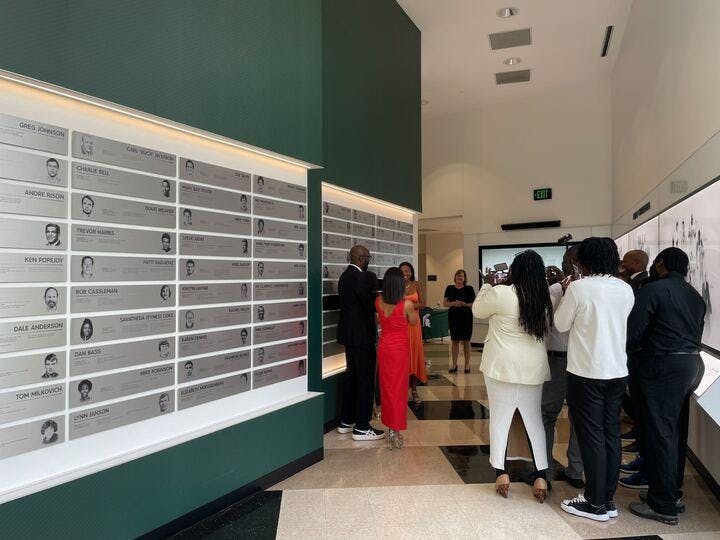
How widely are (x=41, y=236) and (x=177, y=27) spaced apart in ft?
4.52

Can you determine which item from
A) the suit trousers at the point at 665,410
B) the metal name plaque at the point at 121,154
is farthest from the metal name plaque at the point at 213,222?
the suit trousers at the point at 665,410

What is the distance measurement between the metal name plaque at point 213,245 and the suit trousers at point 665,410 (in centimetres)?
264

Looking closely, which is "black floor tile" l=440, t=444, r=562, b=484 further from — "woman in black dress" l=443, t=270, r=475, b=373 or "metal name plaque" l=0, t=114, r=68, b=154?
"woman in black dress" l=443, t=270, r=475, b=373

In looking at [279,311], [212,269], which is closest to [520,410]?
[279,311]

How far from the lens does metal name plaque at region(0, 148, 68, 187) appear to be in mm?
2125

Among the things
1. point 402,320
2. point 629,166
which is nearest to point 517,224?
point 629,166

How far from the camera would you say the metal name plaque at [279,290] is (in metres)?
3.50

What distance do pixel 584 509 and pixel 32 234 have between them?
333cm

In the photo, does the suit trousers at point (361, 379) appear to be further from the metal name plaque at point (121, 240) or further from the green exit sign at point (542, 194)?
the green exit sign at point (542, 194)

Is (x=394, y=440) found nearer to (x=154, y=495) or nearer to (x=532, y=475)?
(x=532, y=475)

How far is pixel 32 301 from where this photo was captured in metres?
2.20

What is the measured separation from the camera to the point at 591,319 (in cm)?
283

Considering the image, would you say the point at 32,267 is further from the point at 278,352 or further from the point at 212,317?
the point at 278,352

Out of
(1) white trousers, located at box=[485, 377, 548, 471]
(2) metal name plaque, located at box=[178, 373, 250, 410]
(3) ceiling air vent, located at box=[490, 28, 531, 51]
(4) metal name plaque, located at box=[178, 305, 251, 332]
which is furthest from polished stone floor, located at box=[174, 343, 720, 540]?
(3) ceiling air vent, located at box=[490, 28, 531, 51]
